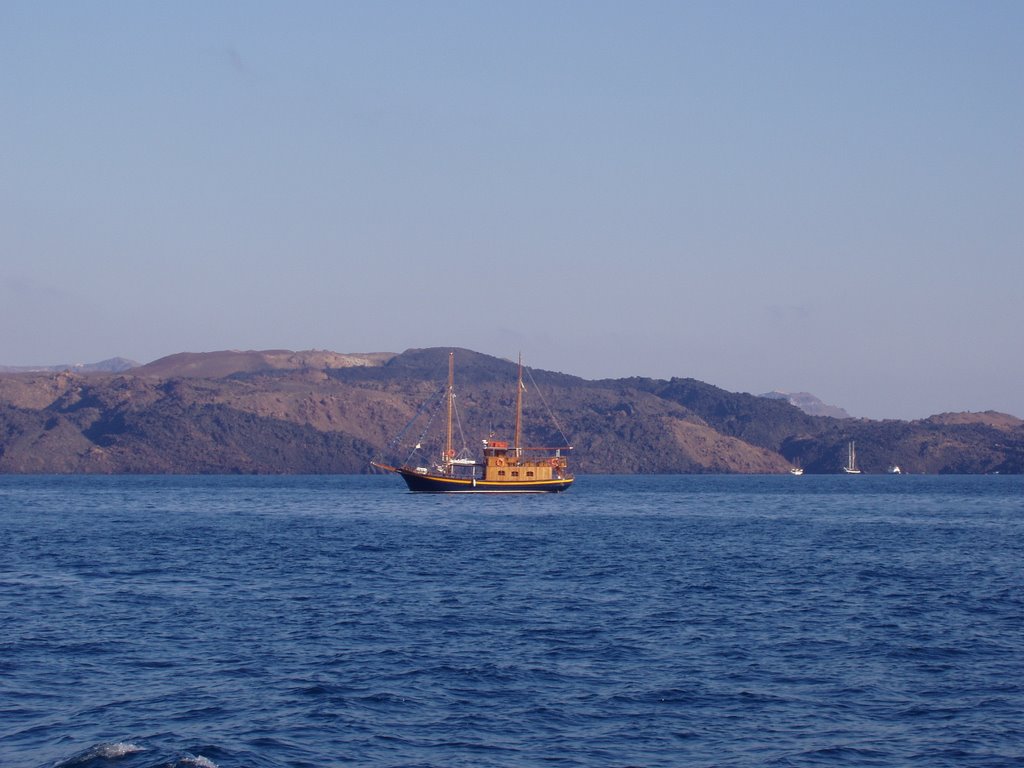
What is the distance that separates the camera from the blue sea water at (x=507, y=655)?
919 inches

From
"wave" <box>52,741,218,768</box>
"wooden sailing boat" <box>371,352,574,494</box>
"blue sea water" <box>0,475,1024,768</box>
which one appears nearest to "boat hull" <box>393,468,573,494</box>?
"wooden sailing boat" <box>371,352,574,494</box>

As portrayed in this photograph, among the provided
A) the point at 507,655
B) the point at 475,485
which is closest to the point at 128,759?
the point at 507,655

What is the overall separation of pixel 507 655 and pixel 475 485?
350 ft

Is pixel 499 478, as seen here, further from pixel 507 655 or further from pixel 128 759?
pixel 128 759

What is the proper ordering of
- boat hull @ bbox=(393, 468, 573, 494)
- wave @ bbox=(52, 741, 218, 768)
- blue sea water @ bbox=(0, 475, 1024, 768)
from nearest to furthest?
wave @ bbox=(52, 741, 218, 768)
blue sea water @ bbox=(0, 475, 1024, 768)
boat hull @ bbox=(393, 468, 573, 494)

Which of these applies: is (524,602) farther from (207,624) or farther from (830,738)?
(830,738)

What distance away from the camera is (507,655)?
31.8 metres

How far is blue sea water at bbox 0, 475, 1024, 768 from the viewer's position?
919 inches

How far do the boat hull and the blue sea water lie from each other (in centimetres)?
7021

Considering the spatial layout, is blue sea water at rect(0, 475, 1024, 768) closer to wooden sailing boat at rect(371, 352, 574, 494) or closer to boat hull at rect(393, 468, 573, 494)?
wooden sailing boat at rect(371, 352, 574, 494)

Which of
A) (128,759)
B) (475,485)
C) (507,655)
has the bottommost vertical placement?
(128,759)

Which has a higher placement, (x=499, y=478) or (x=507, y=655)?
(x=499, y=478)

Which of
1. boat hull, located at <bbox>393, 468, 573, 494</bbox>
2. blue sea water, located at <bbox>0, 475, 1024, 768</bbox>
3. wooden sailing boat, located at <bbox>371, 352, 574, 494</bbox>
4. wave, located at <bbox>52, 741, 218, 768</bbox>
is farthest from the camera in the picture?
boat hull, located at <bbox>393, 468, 573, 494</bbox>

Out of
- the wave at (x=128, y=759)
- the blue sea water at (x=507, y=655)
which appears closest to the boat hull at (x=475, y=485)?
the blue sea water at (x=507, y=655)
